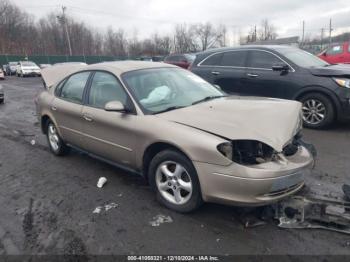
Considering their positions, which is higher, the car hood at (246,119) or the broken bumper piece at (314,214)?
the car hood at (246,119)

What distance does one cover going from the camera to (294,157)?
3098mm

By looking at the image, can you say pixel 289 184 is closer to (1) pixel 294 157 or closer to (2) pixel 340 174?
(1) pixel 294 157

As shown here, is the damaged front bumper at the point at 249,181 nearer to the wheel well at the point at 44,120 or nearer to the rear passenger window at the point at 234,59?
the wheel well at the point at 44,120

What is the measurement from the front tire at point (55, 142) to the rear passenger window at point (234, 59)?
433cm

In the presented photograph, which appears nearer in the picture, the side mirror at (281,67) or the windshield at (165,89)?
the windshield at (165,89)

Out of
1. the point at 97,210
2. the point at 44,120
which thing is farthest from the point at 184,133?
the point at 44,120

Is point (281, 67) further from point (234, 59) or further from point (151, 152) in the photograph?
point (151, 152)

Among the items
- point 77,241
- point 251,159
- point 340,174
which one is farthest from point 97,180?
point 340,174

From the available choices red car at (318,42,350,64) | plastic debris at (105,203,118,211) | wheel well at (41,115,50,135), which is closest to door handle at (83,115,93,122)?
plastic debris at (105,203,118,211)

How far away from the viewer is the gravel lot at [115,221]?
2697mm

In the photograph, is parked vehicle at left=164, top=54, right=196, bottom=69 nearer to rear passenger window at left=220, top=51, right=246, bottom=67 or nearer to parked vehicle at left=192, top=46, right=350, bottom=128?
parked vehicle at left=192, top=46, right=350, bottom=128

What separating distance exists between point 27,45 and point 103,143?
234 ft

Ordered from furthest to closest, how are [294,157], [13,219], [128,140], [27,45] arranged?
[27,45]
[128,140]
[13,219]
[294,157]

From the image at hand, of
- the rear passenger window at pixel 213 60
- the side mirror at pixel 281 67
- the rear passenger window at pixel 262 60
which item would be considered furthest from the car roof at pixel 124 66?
the rear passenger window at pixel 213 60
